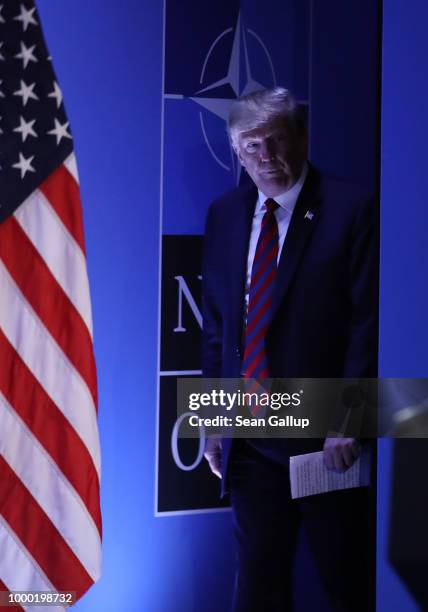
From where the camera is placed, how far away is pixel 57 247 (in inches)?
82.7

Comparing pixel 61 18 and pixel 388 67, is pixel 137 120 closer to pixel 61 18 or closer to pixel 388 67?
pixel 61 18

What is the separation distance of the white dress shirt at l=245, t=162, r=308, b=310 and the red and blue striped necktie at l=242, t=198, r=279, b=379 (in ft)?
0.04

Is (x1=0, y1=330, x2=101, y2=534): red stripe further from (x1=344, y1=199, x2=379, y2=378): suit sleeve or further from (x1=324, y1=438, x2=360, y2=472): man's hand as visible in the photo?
(x1=344, y1=199, x2=379, y2=378): suit sleeve

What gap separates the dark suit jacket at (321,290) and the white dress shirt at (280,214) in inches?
0.6

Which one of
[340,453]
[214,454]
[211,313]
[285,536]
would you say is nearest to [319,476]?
[340,453]

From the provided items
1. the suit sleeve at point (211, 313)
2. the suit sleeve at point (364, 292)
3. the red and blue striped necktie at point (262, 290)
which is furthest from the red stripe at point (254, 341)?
the suit sleeve at point (364, 292)

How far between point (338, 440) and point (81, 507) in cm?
73

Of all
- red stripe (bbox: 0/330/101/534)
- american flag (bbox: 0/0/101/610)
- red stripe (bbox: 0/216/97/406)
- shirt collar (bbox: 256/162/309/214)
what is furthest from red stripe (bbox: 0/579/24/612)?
shirt collar (bbox: 256/162/309/214)

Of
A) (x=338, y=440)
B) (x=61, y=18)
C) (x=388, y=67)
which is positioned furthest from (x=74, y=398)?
(x=388, y=67)

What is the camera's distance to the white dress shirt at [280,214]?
2.12 m

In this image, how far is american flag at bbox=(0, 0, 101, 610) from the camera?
2.05m

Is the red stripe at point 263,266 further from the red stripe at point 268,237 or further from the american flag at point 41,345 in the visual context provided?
the american flag at point 41,345

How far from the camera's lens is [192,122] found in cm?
224

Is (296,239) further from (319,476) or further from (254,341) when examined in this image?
(319,476)
